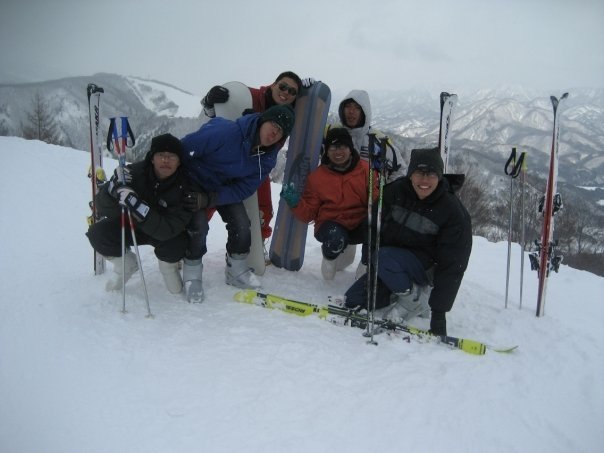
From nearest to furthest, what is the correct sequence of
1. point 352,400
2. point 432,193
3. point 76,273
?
1. point 352,400
2. point 432,193
3. point 76,273

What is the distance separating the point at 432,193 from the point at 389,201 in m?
0.39

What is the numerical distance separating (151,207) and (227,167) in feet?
2.40

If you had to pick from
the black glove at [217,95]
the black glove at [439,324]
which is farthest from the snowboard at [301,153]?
the black glove at [439,324]

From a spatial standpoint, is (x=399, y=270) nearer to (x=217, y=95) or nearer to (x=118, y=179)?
(x=118, y=179)

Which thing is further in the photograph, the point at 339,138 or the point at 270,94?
the point at 270,94

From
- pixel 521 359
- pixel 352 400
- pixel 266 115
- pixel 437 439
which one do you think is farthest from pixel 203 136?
pixel 521 359

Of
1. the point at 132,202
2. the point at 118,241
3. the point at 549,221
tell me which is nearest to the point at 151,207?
the point at 132,202

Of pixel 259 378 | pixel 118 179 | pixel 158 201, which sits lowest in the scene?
pixel 259 378

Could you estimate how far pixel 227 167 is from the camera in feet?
11.6

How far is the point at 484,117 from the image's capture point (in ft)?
551

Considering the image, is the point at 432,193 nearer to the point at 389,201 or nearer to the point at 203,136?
the point at 389,201

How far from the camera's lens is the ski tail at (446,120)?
4.57 meters

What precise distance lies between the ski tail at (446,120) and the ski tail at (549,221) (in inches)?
40.1

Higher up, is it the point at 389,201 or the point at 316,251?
the point at 389,201
